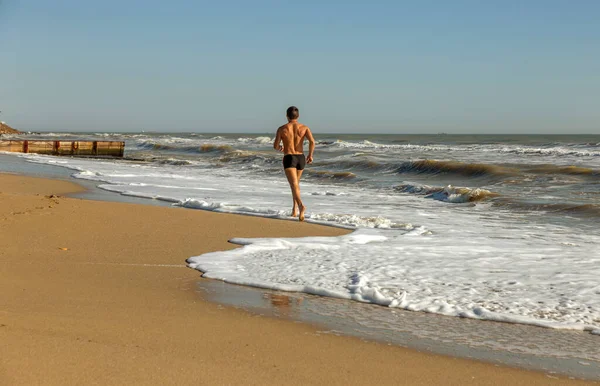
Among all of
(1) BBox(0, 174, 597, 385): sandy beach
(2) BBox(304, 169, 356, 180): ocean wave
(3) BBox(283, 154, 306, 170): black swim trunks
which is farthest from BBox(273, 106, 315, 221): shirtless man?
(2) BBox(304, 169, 356, 180): ocean wave

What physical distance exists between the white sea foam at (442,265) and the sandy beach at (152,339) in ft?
3.00

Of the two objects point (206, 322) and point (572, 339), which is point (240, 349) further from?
point (572, 339)

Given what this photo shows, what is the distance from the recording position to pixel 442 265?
6.45 m

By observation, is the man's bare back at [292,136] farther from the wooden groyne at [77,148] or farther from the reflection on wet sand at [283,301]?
the wooden groyne at [77,148]

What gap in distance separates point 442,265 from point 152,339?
357cm

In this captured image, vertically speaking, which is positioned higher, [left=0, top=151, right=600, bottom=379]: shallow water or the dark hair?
the dark hair

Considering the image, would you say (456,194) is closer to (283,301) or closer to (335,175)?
(335,175)

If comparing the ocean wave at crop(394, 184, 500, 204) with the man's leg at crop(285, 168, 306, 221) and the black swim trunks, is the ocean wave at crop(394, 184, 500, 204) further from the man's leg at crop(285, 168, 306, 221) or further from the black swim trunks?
the man's leg at crop(285, 168, 306, 221)

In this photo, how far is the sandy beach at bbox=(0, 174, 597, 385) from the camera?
10.2 feet

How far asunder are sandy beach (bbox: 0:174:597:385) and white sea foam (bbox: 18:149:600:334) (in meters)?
0.92

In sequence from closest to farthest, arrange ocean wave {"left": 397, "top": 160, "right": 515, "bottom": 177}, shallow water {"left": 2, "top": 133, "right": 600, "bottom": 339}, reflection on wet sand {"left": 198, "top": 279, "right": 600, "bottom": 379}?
reflection on wet sand {"left": 198, "top": 279, "right": 600, "bottom": 379} → shallow water {"left": 2, "top": 133, "right": 600, "bottom": 339} → ocean wave {"left": 397, "top": 160, "right": 515, "bottom": 177}

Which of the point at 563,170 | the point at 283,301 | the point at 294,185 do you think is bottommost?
the point at 283,301

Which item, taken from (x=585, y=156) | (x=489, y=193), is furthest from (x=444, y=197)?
(x=585, y=156)

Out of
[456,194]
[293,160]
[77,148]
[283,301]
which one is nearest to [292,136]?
[293,160]
